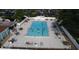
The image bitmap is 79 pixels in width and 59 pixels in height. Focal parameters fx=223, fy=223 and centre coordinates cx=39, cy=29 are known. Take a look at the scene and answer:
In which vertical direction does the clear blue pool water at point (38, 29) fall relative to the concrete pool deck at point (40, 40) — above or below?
above

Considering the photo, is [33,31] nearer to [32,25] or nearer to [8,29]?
[32,25]

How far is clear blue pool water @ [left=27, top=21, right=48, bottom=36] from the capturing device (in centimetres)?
306

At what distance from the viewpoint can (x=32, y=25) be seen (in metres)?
3.10

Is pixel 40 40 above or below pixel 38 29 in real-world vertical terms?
below

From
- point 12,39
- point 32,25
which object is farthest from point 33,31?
point 12,39

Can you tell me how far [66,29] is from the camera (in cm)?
307

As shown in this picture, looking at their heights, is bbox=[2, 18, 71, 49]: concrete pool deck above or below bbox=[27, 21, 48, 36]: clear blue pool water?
below

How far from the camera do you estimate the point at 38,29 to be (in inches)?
121

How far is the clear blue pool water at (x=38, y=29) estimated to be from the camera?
3.06 metres

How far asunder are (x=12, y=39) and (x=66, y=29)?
0.75 metres
